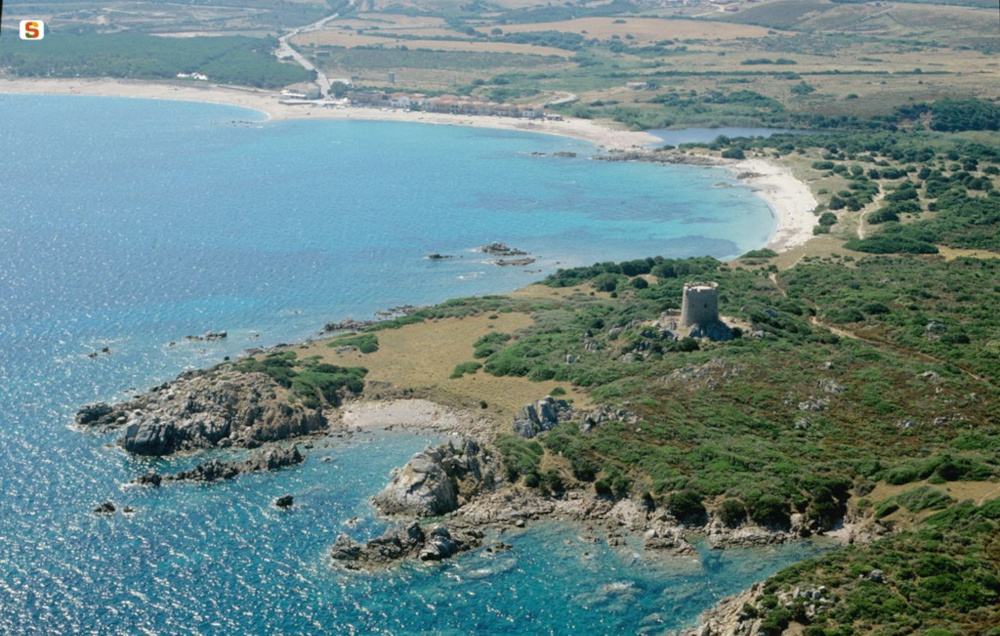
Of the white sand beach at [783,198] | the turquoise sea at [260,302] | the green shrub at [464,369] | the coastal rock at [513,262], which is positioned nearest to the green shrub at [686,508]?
the turquoise sea at [260,302]

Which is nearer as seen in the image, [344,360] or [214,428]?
[214,428]

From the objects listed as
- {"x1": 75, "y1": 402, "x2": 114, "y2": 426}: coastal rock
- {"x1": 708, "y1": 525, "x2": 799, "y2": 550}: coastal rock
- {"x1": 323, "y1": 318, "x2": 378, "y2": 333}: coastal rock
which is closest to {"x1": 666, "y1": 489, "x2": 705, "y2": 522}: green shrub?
{"x1": 708, "y1": 525, "x2": 799, "y2": 550}: coastal rock

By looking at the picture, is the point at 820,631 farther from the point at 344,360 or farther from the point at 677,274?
the point at 677,274

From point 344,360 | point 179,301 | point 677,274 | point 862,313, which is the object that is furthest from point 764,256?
point 179,301

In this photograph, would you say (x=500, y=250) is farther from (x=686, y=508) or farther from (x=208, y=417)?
(x=686, y=508)

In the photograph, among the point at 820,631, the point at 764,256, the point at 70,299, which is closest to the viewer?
the point at 820,631

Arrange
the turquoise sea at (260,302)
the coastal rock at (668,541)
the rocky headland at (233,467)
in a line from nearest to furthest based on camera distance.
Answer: the turquoise sea at (260,302)
the coastal rock at (668,541)
the rocky headland at (233,467)

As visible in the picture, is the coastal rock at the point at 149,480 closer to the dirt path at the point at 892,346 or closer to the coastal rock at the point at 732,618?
the coastal rock at the point at 732,618
